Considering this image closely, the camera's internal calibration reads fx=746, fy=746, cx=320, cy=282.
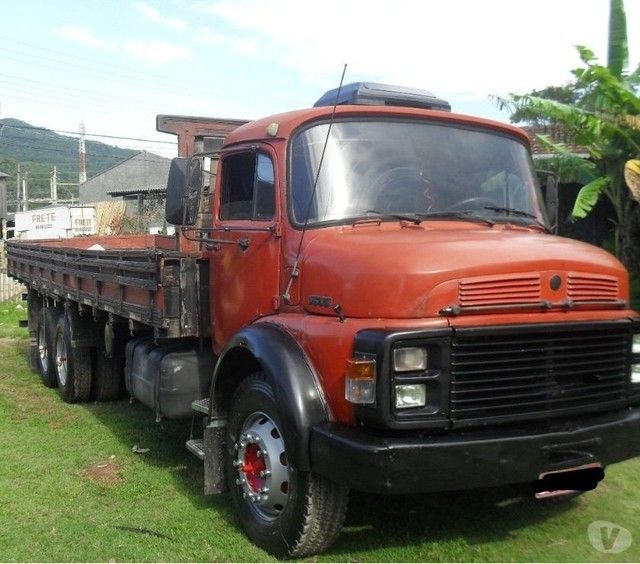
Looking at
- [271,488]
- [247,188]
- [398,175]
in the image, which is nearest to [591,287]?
[398,175]

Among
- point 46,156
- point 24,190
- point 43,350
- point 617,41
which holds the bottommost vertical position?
point 43,350

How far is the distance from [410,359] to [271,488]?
120 cm

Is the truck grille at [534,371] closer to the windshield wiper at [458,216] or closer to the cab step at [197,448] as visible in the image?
the windshield wiper at [458,216]

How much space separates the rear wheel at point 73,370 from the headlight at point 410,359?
513 centimetres

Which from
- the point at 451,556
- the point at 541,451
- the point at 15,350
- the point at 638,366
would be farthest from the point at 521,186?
the point at 15,350

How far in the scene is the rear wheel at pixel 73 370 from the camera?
300 inches

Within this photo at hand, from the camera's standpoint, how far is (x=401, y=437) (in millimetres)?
3387

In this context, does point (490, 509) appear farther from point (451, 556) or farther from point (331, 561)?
point (331, 561)

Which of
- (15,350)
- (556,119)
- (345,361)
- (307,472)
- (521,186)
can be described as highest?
(556,119)

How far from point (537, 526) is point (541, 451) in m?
1.14

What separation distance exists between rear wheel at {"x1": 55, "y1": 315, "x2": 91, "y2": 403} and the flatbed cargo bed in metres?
0.43

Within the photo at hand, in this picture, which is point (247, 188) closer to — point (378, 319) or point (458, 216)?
point (458, 216)

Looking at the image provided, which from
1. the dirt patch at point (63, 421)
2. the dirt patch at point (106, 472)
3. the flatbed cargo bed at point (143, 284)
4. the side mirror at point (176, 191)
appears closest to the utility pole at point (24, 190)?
the flatbed cargo bed at point (143, 284)

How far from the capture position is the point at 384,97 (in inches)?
187
